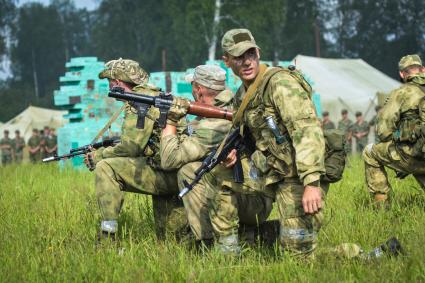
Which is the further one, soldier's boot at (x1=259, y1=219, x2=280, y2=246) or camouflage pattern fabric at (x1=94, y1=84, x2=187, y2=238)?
camouflage pattern fabric at (x1=94, y1=84, x2=187, y2=238)

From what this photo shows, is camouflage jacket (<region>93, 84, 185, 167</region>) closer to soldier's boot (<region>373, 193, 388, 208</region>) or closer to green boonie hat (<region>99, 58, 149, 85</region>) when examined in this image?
green boonie hat (<region>99, 58, 149, 85</region>)

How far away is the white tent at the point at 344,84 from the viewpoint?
2531 cm

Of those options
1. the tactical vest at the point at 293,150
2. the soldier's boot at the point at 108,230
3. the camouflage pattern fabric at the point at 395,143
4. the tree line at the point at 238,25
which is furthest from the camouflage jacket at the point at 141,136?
the tree line at the point at 238,25

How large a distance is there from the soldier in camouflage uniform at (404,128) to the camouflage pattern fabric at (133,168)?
91.6 inches

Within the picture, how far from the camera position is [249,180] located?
5.27 m

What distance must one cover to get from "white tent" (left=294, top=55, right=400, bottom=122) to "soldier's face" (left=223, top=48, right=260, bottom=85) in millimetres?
20193

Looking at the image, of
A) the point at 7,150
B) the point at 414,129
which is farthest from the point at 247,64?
the point at 7,150

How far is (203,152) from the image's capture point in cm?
581

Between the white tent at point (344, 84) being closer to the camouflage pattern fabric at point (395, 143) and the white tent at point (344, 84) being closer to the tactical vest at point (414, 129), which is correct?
the camouflage pattern fabric at point (395, 143)

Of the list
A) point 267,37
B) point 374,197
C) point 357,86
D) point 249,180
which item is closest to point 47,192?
point 374,197

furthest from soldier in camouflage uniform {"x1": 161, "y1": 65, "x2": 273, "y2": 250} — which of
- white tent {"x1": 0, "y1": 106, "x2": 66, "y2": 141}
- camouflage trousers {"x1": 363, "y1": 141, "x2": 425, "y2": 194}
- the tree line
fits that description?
the tree line

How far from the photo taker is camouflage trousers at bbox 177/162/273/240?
5.42 meters

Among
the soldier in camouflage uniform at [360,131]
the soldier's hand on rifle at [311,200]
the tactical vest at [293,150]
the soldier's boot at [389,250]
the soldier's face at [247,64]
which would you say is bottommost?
the soldier in camouflage uniform at [360,131]

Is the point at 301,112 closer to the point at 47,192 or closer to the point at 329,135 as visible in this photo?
the point at 329,135
